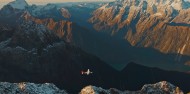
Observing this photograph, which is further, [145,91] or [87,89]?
[145,91]

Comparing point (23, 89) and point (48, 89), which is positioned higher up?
point (23, 89)

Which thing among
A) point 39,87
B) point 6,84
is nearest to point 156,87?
point 39,87

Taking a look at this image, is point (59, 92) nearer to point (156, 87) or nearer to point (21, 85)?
point (21, 85)

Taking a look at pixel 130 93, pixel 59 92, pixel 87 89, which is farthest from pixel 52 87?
pixel 130 93

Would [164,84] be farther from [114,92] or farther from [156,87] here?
[114,92]

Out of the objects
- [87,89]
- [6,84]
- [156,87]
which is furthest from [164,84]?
[6,84]

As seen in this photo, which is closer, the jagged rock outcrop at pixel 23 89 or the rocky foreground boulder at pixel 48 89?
the jagged rock outcrop at pixel 23 89

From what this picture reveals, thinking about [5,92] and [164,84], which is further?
[164,84]

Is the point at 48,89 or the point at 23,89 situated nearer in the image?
the point at 23,89

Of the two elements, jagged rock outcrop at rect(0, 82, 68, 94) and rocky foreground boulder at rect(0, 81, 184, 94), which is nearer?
jagged rock outcrop at rect(0, 82, 68, 94)
